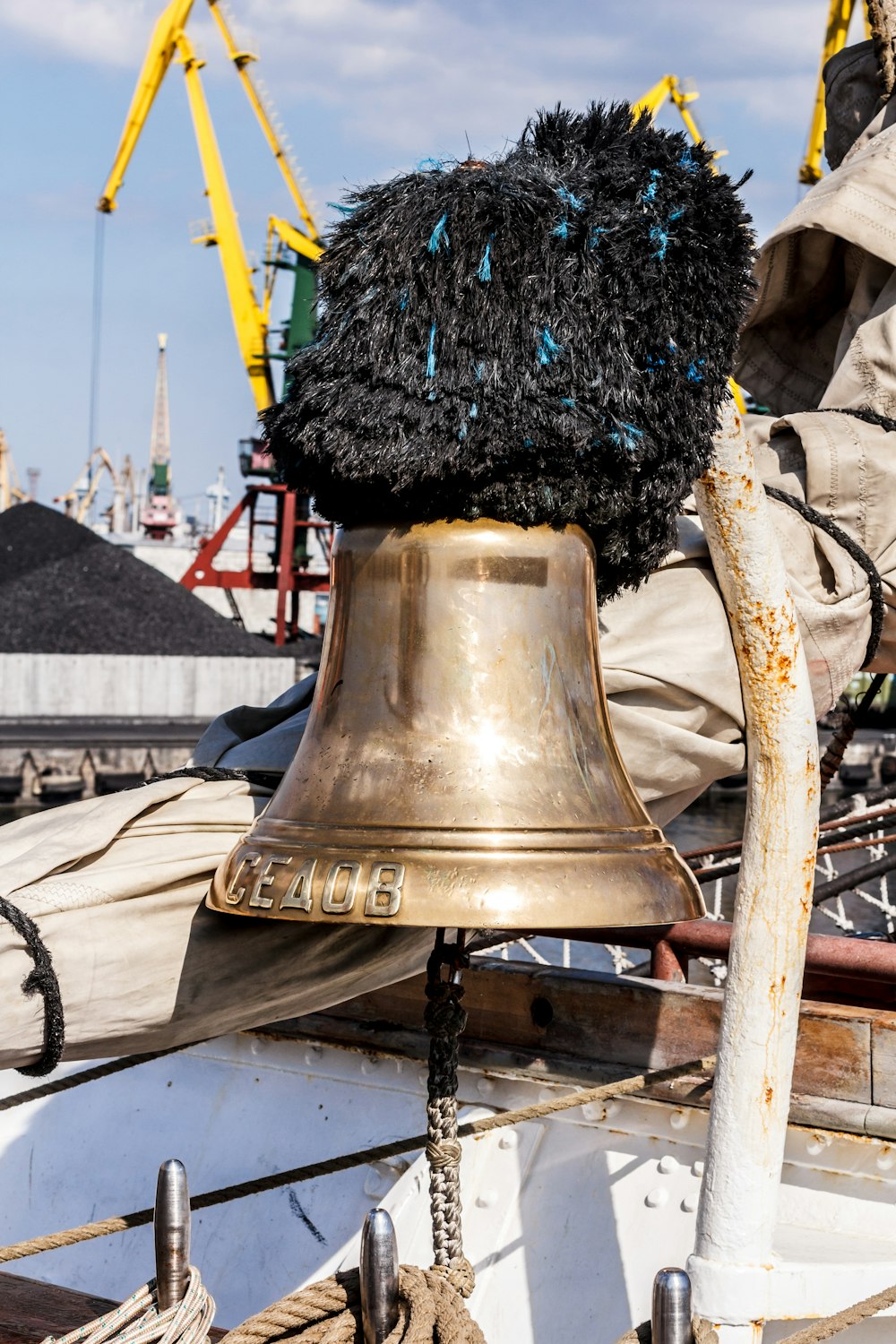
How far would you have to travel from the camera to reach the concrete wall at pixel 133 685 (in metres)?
24.9

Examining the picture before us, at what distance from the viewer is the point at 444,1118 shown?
156cm

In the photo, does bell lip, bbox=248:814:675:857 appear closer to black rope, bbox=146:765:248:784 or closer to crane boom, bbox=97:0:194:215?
black rope, bbox=146:765:248:784

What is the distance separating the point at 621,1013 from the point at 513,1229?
1.18ft

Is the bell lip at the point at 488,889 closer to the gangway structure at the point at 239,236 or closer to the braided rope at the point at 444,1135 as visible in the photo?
the braided rope at the point at 444,1135

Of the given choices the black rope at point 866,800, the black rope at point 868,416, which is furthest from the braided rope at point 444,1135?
the black rope at point 866,800

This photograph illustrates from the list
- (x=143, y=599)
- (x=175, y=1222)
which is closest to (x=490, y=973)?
(x=175, y=1222)

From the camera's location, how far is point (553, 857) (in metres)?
1.40

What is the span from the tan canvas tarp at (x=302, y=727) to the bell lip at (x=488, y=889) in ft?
0.50

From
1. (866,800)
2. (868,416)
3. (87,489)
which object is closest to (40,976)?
(868,416)

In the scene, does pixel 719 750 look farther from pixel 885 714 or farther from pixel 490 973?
pixel 885 714

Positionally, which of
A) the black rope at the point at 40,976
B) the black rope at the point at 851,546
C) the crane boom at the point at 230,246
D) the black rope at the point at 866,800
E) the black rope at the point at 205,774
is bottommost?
the black rope at the point at 866,800

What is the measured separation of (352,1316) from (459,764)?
0.58 m

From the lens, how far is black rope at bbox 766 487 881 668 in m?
1.94

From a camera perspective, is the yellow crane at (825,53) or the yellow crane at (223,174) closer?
the yellow crane at (825,53)
